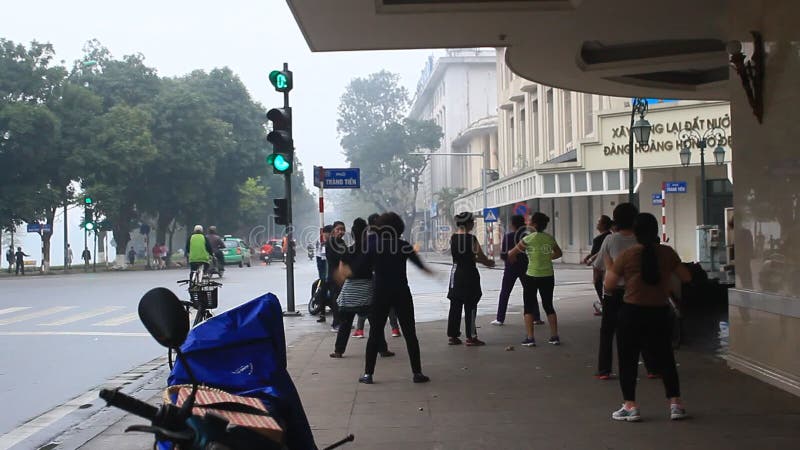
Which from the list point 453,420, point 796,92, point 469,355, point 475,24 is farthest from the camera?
point 475,24

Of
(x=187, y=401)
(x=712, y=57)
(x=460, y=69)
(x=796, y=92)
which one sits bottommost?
(x=187, y=401)

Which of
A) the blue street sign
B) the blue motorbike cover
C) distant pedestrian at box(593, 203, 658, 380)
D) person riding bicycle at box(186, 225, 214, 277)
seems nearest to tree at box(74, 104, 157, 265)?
the blue street sign

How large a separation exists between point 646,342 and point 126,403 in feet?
15.0

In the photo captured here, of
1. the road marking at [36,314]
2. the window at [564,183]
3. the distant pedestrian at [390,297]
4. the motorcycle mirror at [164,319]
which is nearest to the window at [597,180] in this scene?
the window at [564,183]

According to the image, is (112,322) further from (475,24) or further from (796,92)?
(796,92)

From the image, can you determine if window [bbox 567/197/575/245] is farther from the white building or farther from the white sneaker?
the white sneaker

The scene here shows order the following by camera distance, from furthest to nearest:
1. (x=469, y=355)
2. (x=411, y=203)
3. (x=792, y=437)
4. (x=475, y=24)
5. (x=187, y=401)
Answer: (x=411, y=203) < (x=475, y=24) < (x=469, y=355) < (x=792, y=437) < (x=187, y=401)

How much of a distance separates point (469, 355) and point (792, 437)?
16.4 ft

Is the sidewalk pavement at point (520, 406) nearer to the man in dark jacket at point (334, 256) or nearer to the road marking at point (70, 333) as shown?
the man in dark jacket at point (334, 256)

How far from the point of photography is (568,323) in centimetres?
1404

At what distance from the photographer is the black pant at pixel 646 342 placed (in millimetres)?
6363

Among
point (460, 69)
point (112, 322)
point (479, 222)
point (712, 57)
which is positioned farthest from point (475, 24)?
point (460, 69)

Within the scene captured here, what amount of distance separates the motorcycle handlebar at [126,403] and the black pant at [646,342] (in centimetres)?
437

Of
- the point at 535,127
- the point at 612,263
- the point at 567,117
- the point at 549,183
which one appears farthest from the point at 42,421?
the point at 535,127
